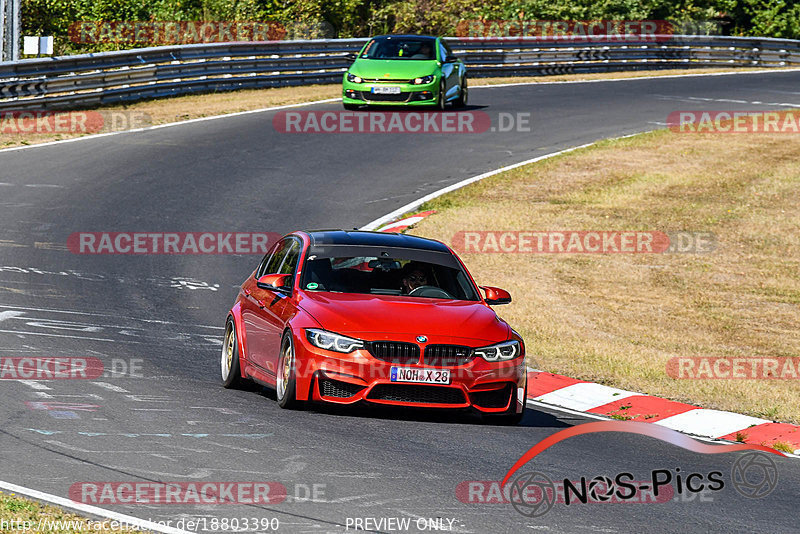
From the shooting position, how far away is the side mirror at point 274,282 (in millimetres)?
10531

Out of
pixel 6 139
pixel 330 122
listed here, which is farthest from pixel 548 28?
pixel 6 139

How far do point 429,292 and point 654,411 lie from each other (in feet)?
7.61

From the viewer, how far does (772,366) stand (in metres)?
13.3

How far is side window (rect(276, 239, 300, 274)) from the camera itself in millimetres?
11047

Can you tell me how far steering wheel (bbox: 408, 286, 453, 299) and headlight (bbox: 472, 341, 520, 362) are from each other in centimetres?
96

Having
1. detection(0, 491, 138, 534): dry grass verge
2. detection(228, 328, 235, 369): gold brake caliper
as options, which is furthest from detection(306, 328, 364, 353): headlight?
detection(0, 491, 138, 534): dry grass verge

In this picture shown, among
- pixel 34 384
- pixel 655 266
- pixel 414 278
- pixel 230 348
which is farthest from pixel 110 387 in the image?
pixel 655 266

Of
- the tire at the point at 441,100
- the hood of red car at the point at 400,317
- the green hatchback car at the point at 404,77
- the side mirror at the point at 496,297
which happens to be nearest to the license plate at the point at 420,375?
the hood of red car at the point at 400,317

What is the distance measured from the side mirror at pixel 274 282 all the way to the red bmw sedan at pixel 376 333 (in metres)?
0.01

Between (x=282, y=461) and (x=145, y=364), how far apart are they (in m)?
3.55

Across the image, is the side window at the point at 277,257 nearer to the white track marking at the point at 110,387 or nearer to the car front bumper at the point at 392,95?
the white track marking at the point at 110,387

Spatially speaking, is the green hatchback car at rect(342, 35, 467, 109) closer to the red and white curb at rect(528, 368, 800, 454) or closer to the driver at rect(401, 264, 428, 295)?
the red and white curb at rect(528, 368, 800, 454)

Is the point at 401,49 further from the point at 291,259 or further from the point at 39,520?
the point at 39,520

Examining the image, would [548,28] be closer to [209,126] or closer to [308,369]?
[209,126]
